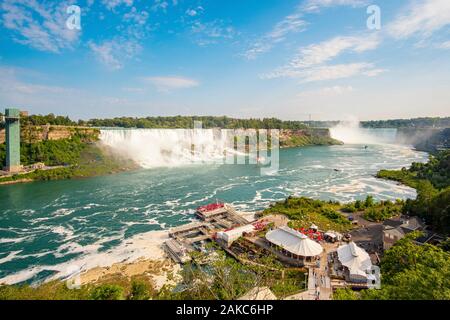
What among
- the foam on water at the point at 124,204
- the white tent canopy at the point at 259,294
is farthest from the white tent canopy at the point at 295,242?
the foam on water at the point at 124,204

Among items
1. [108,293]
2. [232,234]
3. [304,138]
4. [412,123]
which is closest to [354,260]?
[232,234]

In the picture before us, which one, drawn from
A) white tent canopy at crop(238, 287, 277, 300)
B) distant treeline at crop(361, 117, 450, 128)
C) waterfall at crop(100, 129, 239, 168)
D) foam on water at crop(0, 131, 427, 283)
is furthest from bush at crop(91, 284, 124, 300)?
distant treeline at crop(361, 117, 450, 128)

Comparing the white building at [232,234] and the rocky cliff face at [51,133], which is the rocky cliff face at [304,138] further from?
the white building at [232,234]

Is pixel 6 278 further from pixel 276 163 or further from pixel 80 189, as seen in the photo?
pixel 276 163

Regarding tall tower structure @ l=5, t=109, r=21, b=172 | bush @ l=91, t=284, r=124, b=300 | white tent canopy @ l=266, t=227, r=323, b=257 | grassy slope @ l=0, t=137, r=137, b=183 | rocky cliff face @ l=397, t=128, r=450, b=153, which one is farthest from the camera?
rocky cliff face @ l=397, t=128, r=450, b=153

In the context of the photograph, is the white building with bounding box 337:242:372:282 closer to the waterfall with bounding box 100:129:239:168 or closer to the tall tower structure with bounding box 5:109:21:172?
the waterfall with bounding box 100:129:239:168

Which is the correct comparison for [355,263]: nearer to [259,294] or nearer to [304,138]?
[259,294]

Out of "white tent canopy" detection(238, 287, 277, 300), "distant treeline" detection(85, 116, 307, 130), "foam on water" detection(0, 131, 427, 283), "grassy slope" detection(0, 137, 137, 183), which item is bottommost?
"foam on water" detection(0, 131, 427, 283)
